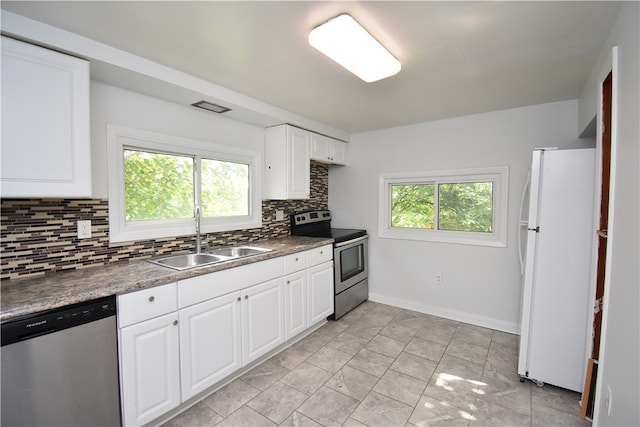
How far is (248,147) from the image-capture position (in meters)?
2.94

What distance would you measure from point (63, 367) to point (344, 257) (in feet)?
8.12

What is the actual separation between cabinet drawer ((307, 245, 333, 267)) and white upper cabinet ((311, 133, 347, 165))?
1072mm

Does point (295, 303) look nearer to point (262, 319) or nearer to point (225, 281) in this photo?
point (262, 319)

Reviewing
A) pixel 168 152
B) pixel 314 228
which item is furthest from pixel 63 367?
pixel 314 228

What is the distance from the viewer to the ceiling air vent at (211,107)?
2324 millimetres

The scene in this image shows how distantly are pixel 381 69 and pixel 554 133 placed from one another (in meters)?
2.00

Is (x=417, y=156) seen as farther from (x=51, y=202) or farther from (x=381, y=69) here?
(x=51, y=202)

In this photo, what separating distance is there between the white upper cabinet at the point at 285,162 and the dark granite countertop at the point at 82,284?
43.6 inches

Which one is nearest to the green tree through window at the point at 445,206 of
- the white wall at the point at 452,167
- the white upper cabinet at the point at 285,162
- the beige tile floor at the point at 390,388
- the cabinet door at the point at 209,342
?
the white wall at the point at 452,167

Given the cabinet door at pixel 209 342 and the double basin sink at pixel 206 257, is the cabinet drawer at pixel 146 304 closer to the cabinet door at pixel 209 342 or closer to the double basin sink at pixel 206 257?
the cabinet door at pixel 209 342

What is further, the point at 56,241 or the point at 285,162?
the point at 285,162

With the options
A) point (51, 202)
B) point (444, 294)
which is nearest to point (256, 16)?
point (51, 202)

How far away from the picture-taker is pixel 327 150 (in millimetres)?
3525

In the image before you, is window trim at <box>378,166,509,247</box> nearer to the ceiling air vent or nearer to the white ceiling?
the white ceiling
